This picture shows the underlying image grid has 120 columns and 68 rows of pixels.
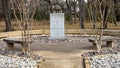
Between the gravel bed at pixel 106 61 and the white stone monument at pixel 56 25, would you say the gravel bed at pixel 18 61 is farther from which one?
the white stone monument at pixel 56 25

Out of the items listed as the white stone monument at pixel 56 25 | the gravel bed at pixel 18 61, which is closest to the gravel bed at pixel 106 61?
the gravel bed at pixel 18 61

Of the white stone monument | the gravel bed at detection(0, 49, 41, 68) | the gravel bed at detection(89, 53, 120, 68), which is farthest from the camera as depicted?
the white stone monument

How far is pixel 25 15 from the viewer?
998 cm

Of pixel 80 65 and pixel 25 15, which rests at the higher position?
pixel 25 15

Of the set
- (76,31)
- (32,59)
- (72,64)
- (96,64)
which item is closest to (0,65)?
(32,59)

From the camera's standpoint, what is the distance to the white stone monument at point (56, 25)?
15.8m

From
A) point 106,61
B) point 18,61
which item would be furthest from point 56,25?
point 106,61

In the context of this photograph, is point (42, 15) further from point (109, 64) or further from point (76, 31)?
point (109, 64)

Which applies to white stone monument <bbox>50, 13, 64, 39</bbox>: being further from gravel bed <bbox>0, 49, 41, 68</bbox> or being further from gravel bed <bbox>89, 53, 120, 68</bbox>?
gravel bed <bbox>89, 53, 120, 68</bbox>

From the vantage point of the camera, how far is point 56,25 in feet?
52.3

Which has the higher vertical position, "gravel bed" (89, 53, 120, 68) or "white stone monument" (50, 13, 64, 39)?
"white stone monument" (50, 13, 64, 39)

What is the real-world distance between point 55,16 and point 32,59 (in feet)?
22.3

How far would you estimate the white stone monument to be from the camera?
51.9 ft

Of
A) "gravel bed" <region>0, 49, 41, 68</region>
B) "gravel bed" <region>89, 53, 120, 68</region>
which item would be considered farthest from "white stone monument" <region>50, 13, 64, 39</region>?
"gravel bed" <region>89, 53, 120, 68</region>
